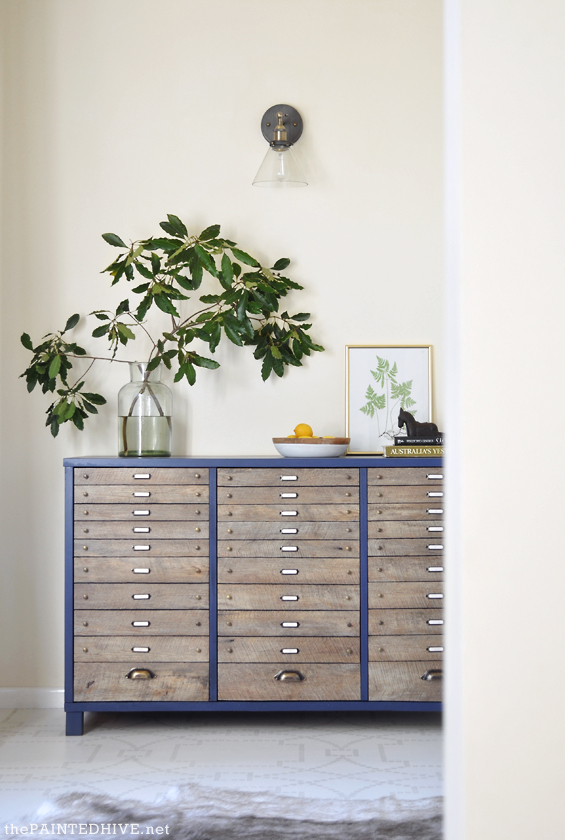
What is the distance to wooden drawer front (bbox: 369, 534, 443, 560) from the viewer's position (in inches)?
105

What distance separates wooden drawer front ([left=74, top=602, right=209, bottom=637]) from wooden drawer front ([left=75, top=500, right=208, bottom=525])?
1.11ft

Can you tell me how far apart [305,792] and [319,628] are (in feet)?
1.94

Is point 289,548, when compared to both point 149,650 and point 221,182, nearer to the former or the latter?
point 149,650

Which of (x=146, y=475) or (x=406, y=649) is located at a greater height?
(x=146, y=475)

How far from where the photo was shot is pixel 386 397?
10.1 feet

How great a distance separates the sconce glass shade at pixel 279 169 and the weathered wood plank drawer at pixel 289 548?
149 cm

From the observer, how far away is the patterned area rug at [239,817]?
1926mm

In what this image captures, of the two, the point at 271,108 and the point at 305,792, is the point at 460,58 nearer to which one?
the point at 305,792

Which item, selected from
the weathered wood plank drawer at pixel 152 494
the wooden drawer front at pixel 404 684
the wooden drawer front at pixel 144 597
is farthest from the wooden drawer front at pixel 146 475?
the wooden drawer front at pixel 404 684

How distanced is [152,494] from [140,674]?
657 mm

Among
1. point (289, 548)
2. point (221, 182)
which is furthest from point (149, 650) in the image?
point (221, 182)

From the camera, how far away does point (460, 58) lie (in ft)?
2.92

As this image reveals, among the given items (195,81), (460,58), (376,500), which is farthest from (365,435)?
(460,58)

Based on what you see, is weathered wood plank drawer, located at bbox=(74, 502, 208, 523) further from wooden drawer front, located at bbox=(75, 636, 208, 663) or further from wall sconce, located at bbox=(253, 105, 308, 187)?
wall sconce, located at bbox=(253, 105, 308, 187)
